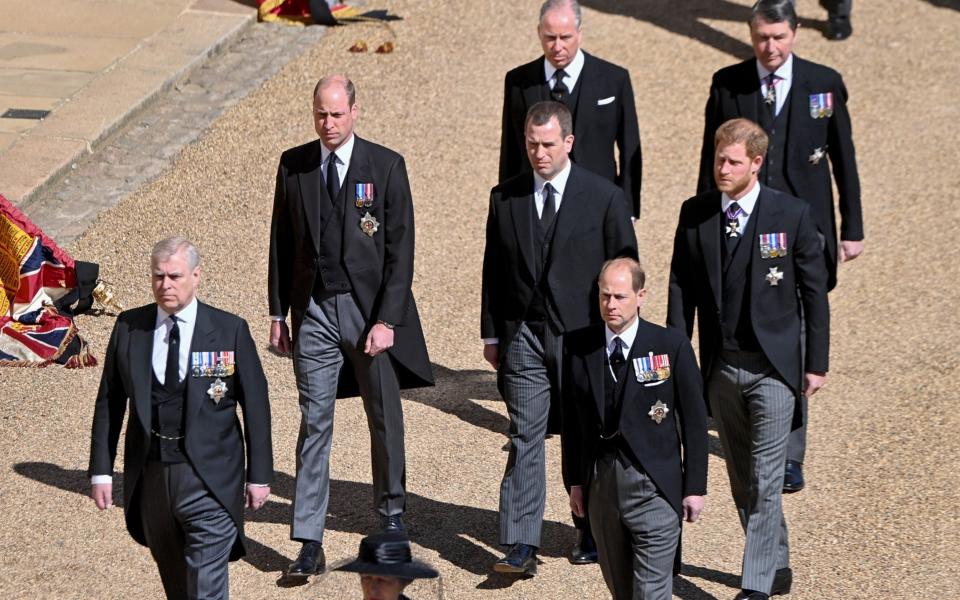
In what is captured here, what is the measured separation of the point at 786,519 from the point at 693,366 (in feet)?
6.55

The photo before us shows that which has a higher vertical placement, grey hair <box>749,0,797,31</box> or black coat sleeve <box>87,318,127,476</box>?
grey hair <box>749,0,797,31</box>

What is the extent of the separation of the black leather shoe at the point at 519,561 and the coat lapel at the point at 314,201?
63.4 inches

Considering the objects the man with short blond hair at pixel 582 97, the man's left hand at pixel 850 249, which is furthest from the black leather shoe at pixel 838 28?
the man with short blond hair at pixel 582 97

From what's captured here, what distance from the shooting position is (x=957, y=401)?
8570mm

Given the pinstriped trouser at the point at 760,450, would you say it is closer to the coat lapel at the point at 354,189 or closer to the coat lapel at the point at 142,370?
the coat lapel at the point at 354,189

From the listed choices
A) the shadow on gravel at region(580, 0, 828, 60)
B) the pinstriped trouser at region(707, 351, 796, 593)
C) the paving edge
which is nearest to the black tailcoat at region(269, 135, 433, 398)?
the pinstriped trouser at region(707, 351, 796, 593)

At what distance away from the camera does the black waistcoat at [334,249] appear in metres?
7.03

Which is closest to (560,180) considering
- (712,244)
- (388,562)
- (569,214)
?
(569,214)

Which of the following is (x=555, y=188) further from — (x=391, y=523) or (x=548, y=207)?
(x=391, y=523)

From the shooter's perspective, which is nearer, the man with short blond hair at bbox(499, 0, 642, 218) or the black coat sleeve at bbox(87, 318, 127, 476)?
the black coat sleeve at bbox(87, 318, 127, 476)

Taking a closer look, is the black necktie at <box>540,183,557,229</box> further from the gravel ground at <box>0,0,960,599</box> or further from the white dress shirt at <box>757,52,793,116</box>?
the gravel ground at <box>0,0,960,599</box>

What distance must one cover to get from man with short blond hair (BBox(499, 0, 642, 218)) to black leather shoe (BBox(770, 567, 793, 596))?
2.14 meters

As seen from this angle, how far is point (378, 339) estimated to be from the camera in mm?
6996

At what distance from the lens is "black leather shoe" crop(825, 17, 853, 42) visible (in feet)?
43.9
